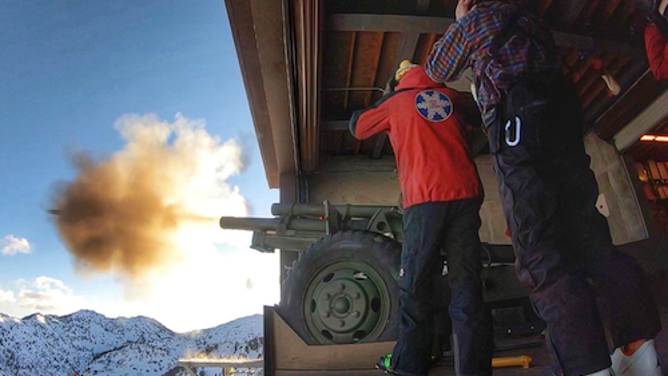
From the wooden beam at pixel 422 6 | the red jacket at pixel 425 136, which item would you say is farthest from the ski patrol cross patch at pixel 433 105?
the wooden beam at pixel 422 6

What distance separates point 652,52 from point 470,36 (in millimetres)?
1855

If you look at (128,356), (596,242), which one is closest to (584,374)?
(596,242)

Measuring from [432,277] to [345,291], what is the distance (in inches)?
32.1

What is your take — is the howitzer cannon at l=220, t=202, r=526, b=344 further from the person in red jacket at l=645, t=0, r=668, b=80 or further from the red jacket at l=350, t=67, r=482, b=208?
the person in red jacket at l=645, t=0, r=668, b=80

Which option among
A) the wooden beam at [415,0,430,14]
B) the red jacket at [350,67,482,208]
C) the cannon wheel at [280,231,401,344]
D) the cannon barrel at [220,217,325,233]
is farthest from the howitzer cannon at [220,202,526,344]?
the wooden beam at [415,0,430,14]

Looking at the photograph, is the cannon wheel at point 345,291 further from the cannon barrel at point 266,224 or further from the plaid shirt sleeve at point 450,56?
the cannon barrel at point 266,224

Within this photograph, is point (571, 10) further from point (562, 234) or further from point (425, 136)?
point (562, 234)

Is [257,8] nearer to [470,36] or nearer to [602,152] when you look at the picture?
[470,36]

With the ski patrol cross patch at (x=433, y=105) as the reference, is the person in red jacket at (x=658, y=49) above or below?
above

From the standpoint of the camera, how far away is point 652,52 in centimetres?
284

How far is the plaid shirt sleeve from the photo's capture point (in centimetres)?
205

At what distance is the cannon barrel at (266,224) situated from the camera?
4680 millimetres

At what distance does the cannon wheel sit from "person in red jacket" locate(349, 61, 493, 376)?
496mm

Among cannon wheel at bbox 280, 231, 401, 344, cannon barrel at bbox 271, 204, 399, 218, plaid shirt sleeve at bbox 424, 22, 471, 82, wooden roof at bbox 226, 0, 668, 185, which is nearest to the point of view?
plaid shirt sleeve at bbox 424, 22, 471, 82
